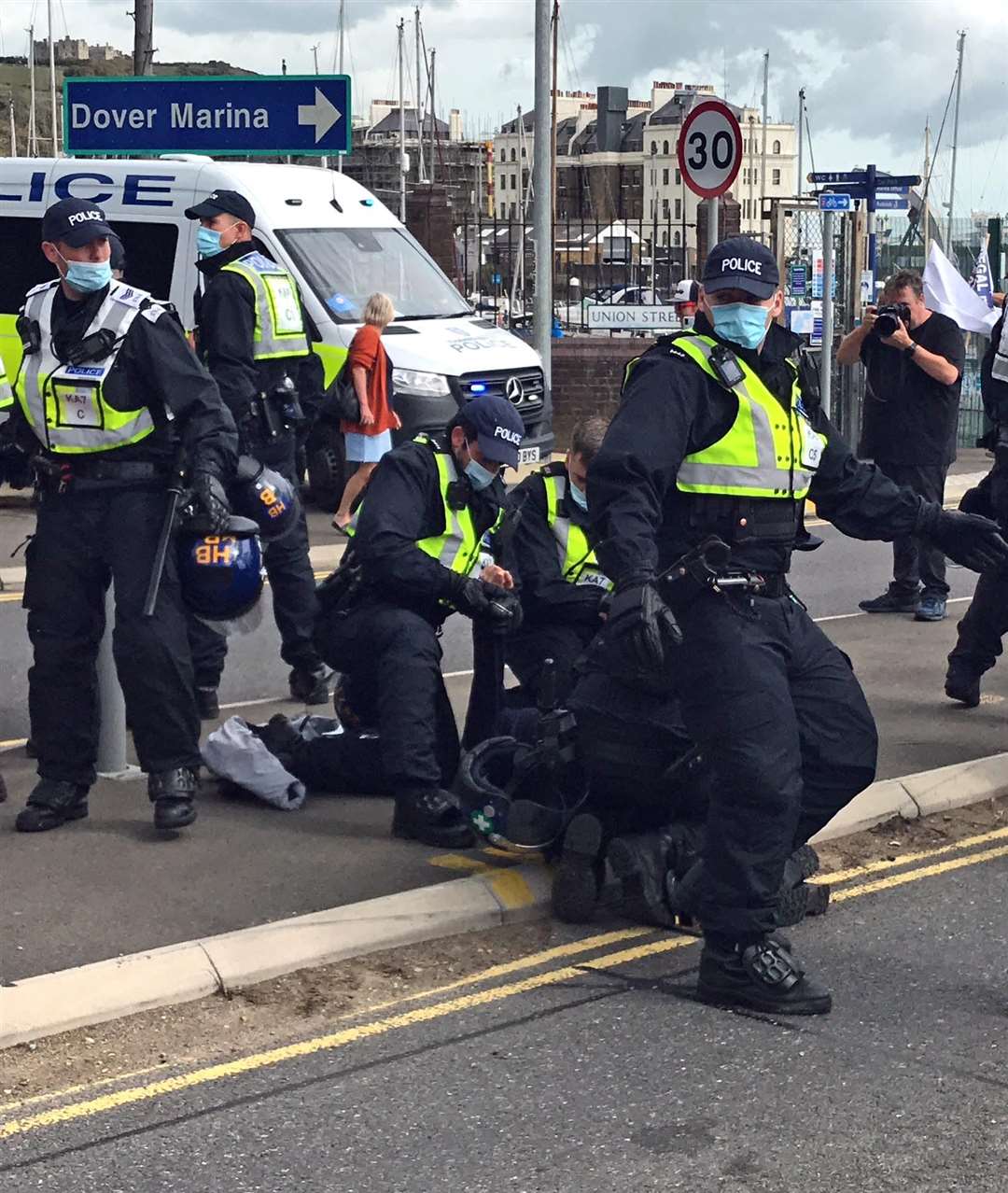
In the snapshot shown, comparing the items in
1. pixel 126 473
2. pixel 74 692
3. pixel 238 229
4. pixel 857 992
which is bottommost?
pixel 857 992

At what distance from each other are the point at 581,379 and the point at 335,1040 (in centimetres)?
1784

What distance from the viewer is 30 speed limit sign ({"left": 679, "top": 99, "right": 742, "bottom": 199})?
13.0 metres

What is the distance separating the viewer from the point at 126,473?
660 centimetres

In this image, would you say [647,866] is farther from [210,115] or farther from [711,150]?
[210,115]

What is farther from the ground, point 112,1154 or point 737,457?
point 737,457

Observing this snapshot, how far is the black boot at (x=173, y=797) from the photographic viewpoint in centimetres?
664

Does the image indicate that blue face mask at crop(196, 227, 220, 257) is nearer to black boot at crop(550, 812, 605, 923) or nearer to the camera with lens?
the camera with lens

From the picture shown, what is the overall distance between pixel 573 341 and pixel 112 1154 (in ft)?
61.4

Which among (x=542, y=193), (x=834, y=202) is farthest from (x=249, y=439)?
(x=834, y=202)

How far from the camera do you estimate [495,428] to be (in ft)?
22.7

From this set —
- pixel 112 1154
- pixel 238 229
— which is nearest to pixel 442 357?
pixel 238 229

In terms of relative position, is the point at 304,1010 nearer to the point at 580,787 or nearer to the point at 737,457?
the point at 580,787

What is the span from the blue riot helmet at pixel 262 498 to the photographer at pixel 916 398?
15.6 feet

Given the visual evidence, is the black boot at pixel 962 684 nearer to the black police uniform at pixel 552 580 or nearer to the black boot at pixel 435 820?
the black police uniform at pixel 552 580
